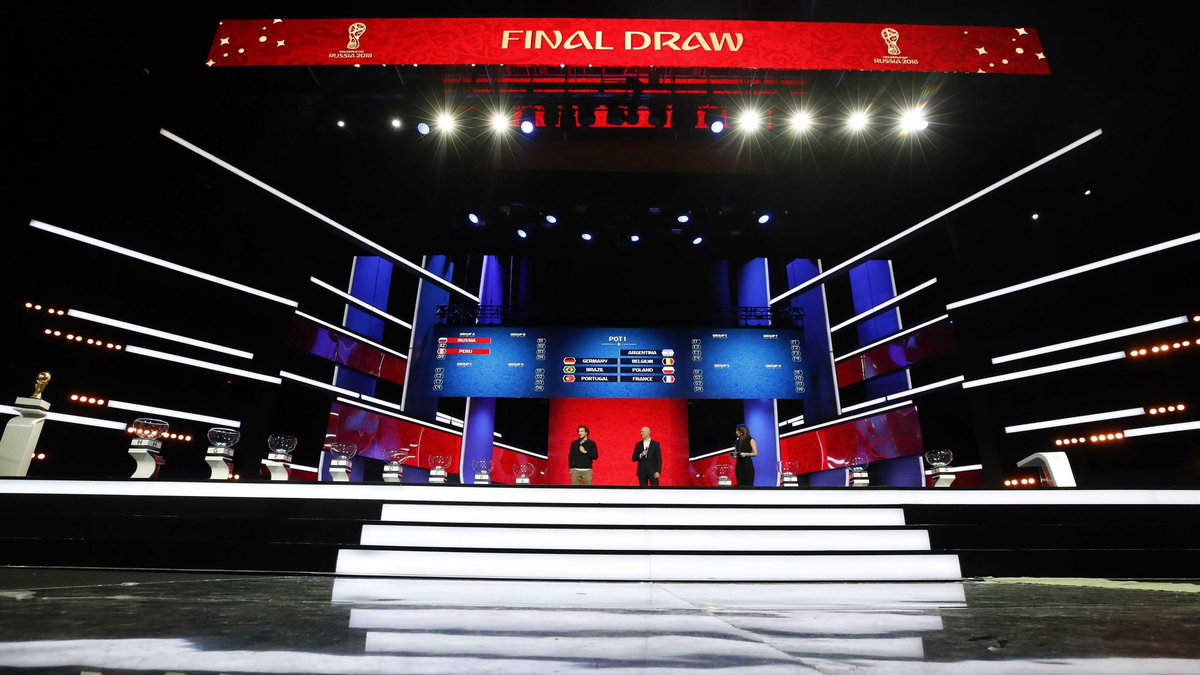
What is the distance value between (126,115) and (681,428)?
26.4 feet

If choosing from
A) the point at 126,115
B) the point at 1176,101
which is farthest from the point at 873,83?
the point at 126,115

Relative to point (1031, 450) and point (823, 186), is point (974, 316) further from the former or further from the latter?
point (823, 186)

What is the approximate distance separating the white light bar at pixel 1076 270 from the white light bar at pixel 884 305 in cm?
80

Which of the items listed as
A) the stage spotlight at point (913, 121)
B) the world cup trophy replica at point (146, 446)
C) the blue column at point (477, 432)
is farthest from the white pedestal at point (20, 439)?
the stage spotlight at point (913, 121)

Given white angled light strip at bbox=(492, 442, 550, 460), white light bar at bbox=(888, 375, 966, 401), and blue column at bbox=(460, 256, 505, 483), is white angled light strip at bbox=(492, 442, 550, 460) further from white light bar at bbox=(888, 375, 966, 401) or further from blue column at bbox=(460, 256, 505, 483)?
white light bar at bbox=(888, 375, 966, 401)

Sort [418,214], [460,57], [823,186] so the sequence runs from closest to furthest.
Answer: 1. [460,57]
2. [823,186]
3. [418,214]

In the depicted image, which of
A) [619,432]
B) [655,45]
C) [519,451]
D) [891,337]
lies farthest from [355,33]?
[891,337]

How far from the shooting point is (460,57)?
13.6 ft

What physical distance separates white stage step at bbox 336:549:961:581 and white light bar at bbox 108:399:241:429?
16.0ft

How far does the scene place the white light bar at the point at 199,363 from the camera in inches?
226

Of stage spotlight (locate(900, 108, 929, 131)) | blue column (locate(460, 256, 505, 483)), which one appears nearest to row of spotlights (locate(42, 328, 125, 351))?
blue column (locate(460, 256, 505, 483))

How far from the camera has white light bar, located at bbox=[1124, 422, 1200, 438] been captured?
191 inches

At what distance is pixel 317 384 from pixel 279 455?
4.10 meters

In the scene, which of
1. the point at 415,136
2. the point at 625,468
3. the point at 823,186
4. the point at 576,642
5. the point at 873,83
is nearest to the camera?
the point at 576,642
